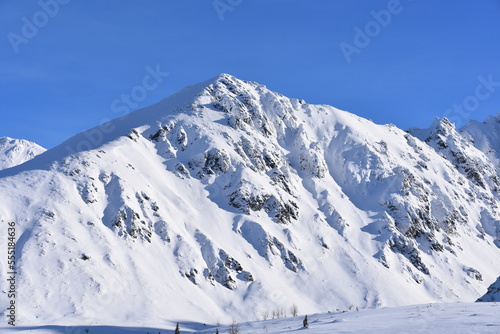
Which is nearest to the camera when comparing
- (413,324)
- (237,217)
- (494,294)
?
(413,324)

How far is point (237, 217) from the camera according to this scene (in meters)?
84.3

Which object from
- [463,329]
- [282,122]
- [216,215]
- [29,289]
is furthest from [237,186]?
[463,329]

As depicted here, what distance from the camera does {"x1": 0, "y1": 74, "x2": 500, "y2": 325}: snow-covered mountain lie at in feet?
199

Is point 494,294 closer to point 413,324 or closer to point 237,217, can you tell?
point 413,324

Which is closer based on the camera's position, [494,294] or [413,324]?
[413,324]

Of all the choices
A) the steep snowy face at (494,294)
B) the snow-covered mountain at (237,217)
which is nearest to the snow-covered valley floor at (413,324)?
the steep snowy face at (494,294)

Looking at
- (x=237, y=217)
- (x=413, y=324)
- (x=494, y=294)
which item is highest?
(x=237, y=217)

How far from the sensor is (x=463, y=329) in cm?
1653

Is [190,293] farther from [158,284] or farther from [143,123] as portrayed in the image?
Result: [143,123]

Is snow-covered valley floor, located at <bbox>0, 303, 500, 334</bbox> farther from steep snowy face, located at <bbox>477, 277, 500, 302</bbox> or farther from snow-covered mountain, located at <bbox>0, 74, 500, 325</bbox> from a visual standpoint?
snow-covered mountain, located at <bbox>0, 74, 500, 325</bbox>

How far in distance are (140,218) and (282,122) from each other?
190 ft

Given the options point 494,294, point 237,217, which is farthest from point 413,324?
point 237,217

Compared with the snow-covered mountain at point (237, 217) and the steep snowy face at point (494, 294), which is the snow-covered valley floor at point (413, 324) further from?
the snow-covered mountain at point (237, 217)

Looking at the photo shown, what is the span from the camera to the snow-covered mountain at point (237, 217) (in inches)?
2392
